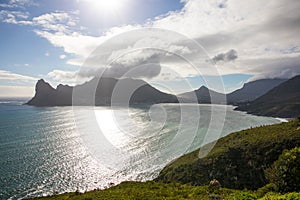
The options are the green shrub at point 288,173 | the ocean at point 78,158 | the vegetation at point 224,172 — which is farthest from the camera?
the ocean at point 78,158

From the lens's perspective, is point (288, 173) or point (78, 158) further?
point (78, 158)

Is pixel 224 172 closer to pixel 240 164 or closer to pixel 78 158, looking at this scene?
pixel 240 164

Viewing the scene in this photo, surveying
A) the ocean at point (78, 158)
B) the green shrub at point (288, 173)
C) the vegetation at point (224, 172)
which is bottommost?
the ocean at point (78, 158)

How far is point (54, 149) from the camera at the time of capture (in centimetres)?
6794

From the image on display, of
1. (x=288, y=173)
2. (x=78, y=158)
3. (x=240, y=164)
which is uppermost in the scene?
(x=288, y=173)

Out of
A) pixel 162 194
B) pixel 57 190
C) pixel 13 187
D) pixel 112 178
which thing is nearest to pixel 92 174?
pixel 112 178

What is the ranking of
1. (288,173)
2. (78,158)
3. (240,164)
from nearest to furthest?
(288,173) → (240,164) → (78,158)

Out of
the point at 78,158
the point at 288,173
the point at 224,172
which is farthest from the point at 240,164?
the point at 78,158

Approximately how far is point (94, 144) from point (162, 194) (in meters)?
59.4

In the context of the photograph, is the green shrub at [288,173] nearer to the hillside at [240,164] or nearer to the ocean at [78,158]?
the hillside at [240,164]

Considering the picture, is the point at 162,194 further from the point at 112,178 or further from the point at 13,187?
the point at 13,187

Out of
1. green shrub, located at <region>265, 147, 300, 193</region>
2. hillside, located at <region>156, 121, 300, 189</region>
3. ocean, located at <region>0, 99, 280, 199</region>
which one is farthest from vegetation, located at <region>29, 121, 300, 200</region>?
ocean, located at <region>0, 99, 280, 199</region>

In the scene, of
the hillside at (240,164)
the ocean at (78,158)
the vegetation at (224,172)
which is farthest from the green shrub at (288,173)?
the ocean at (78,158)

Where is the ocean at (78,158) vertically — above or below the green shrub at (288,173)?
below
